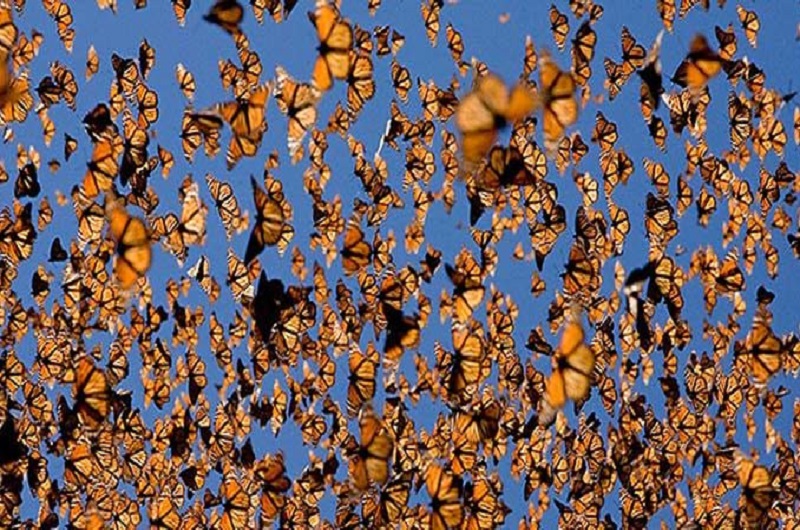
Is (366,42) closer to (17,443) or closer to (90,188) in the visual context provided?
(90,188)

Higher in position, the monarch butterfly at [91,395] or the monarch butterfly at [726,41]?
the monarch butterfly at [726,41]

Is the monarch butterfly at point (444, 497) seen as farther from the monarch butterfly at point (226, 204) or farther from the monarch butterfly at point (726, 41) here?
the monarch butterfly at point (726, 41)

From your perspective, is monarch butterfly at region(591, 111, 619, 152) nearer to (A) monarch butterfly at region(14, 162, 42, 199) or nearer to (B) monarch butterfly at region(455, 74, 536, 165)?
(B) monarch butterfly at region(455, 74, 536, 165)

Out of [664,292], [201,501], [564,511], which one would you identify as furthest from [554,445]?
[201,501]

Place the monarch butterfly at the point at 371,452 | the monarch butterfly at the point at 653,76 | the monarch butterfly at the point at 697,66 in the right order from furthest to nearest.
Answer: the monarch butterfly at the point at 653,76 → the monarch butterfly at the point at 697,66 → the monarch butterfly at the point at 371,452

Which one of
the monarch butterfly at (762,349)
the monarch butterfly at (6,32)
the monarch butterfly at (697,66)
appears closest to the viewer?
the monarch butterfly at (6,32)

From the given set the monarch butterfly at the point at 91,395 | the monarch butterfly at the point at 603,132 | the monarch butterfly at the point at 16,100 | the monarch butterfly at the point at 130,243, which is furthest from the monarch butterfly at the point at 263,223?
the monarch butterfly at the point at 603,132

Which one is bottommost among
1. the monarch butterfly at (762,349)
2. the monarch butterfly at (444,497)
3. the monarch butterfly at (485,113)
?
the monarch butterfly at (444,497)
